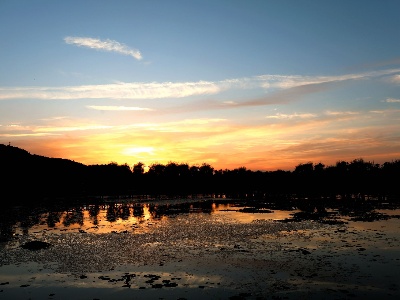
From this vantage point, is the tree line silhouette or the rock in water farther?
the tree line silhouette

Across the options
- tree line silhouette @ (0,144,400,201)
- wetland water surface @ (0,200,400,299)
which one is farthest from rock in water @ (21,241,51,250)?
tree line silhouette @ (0,144,400,201)

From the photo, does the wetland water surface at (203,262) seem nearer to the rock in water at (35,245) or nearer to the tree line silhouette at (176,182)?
the rock in water at (35,245)

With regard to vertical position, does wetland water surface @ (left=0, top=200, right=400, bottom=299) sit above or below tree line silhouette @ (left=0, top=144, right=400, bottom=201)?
below

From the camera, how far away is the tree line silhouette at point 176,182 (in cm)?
10150

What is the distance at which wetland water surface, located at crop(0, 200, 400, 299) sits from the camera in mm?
16547

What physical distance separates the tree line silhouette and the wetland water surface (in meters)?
61.5

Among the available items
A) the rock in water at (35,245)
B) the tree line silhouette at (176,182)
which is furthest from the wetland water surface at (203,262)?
the tree line silhouette at (176,182)

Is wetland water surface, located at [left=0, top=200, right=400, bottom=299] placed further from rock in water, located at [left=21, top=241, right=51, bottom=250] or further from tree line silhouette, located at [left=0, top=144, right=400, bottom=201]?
tree line silhouette, located at [left=0, top=144, right=400, bottom=201]

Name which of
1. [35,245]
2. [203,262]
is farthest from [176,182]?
[203,262]

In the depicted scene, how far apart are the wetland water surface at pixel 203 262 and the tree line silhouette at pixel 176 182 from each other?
202 feet

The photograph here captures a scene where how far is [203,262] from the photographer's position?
72.2 ft

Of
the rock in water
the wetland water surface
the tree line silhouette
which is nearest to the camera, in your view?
the wetland water surface

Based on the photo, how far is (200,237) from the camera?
103 feet

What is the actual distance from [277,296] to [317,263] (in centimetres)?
693
